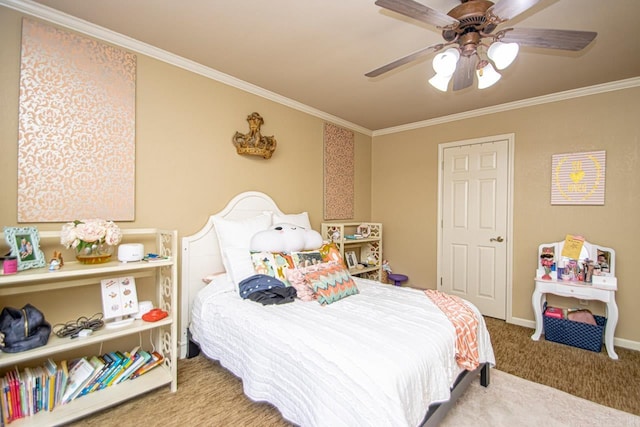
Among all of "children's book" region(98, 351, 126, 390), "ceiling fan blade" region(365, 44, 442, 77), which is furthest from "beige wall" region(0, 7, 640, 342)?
"ceiling fan blade" region(365, 44, 442, 77)

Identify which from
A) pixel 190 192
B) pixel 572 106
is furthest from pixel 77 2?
pixel 572 106

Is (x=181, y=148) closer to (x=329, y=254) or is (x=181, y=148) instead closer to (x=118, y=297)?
(x=118, y=297)

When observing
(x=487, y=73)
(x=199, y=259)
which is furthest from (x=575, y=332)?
(x=199, y=259)

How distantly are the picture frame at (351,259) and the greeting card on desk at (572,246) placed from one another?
87.4 inches

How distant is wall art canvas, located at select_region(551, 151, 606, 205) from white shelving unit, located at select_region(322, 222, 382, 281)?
2009mm

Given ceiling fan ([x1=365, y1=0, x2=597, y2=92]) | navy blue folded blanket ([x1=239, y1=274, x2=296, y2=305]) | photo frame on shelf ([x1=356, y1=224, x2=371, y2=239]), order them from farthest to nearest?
photo frame on shelf ([x1=356, y1=224, x2=371, y2=239])
navy blue folded blanket ([x1=239, y1=274, x2=296, y2=305])
ceiling fan ([x1=365, y1=0, x2=597, y2=92])

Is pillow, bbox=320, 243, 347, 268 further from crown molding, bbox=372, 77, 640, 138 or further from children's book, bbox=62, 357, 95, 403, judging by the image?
crown molding, bbox=372, 77, 640, 138

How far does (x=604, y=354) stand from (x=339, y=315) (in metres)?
2.65

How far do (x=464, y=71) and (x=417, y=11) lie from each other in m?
0.74

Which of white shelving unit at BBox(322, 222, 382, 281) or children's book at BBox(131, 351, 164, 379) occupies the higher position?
white shelving unit at BBox(322, 222, 382, 281)

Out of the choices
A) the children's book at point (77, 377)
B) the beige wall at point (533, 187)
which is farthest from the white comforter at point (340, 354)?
the beige wall at point (533, 187)

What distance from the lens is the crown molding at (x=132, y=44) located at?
1883 millimetres

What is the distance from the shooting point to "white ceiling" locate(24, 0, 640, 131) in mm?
1882

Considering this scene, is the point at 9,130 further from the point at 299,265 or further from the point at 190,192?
the point at 299,265
